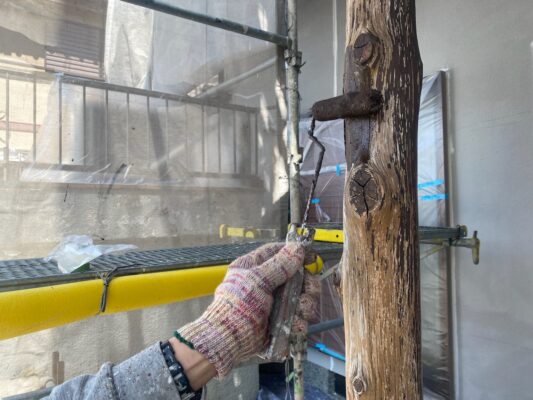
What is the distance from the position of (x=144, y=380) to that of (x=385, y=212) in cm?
49

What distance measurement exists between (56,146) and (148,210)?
1.42 ft

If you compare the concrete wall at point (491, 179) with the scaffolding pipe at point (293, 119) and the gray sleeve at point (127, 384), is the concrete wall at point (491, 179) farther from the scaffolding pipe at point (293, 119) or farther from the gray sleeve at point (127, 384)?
the gray sleeve at point (127, 384)

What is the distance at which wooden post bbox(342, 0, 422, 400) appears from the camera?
0.62 metres

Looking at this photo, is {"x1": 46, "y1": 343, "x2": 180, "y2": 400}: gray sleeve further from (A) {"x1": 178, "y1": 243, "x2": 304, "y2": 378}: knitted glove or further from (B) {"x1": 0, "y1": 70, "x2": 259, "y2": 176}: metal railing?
(B) {"x1": 0, "y1": 70, "x2": 259, "y2": 176}: metal railing

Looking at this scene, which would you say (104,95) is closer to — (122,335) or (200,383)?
(122,335)

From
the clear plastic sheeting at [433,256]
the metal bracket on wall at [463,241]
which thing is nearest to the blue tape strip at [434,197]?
the clear plastic sheeting at [433,256]

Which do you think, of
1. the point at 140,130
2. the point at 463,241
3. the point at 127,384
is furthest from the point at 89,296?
the point at 463,241

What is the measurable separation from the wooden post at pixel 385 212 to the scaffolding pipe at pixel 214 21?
96cm

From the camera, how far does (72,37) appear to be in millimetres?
1358

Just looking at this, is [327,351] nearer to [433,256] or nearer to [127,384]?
[433,256]

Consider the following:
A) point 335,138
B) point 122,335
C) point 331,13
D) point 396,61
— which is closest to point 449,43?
point 335,138

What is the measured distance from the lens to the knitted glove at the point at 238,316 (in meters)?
0.56

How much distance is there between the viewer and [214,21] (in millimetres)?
1459

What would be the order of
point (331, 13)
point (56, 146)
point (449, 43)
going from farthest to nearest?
point (331, 13) → point (449, 43) → point (56, 146)
